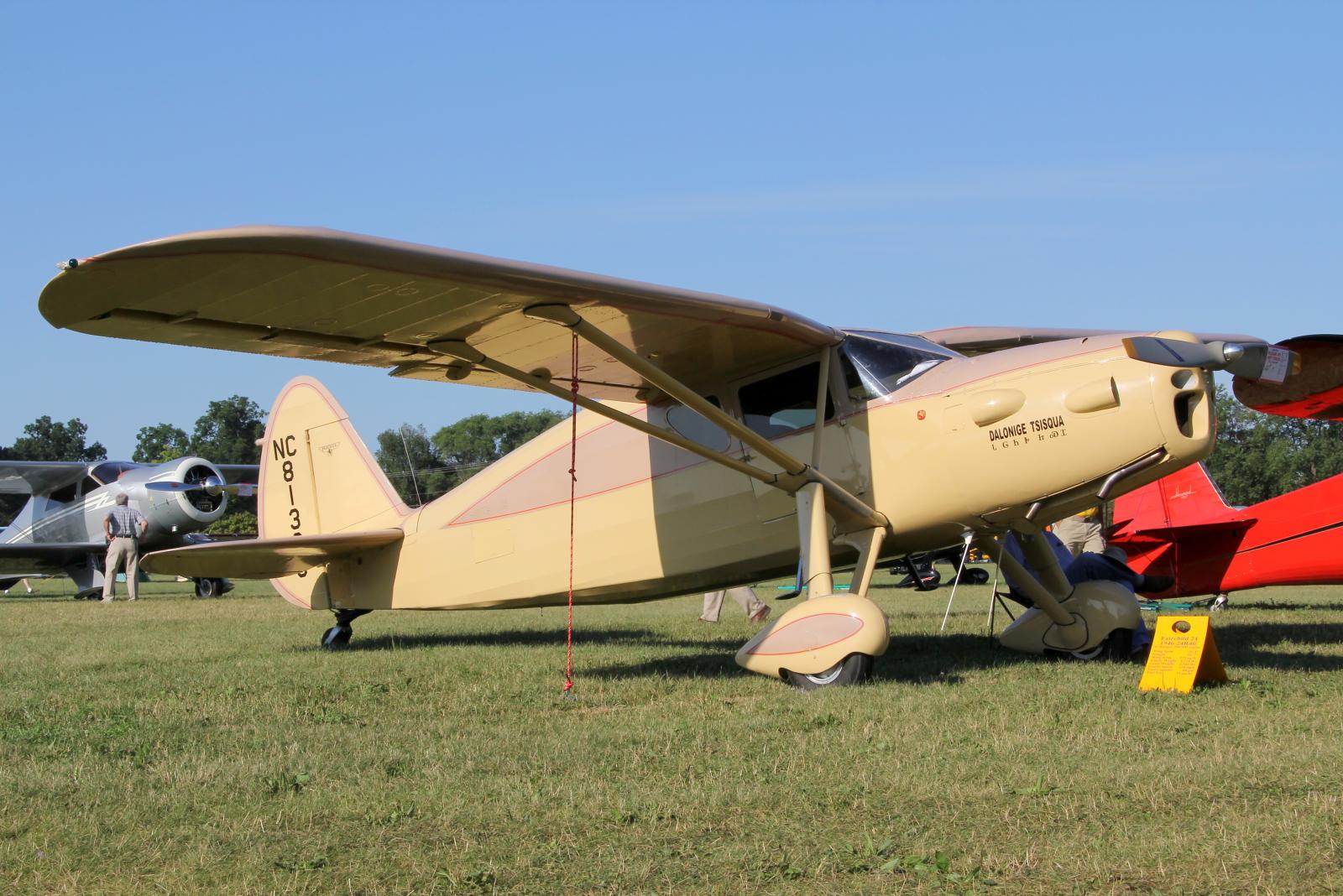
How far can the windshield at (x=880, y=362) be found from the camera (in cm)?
823

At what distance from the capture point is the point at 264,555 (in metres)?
10.7

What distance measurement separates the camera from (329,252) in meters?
5.83

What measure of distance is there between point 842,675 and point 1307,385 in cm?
478

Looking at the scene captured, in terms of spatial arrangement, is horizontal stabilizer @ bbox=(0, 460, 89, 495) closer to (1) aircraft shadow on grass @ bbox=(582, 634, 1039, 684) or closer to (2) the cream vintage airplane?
(2) the cream vintage airplane

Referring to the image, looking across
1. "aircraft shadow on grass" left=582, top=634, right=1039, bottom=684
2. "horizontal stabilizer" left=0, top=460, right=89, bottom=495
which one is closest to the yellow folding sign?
"aircraft shadow on grass" left=582, top=634, right=1039, bottom=684

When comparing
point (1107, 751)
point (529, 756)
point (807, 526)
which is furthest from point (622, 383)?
point (1107, 751)

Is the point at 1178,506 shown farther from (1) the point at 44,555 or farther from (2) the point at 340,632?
(1) the point at 44,555

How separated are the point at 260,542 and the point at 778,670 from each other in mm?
5238

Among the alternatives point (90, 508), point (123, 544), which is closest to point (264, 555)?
point (123, 544)

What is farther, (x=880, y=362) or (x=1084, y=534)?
(x=1084, y=534)

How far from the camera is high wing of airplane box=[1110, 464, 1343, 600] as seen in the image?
13.3m

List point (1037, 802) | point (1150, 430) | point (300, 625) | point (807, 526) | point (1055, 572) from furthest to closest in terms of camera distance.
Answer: point (300, 625) → point (1055, 572) → point (807, 526) → point (1150, 430) → point (1037, 802)

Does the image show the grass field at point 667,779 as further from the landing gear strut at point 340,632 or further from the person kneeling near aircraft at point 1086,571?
the landing gear strut at point 340,632

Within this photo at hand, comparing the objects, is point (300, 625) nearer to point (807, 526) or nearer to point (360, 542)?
point (360, 542)
